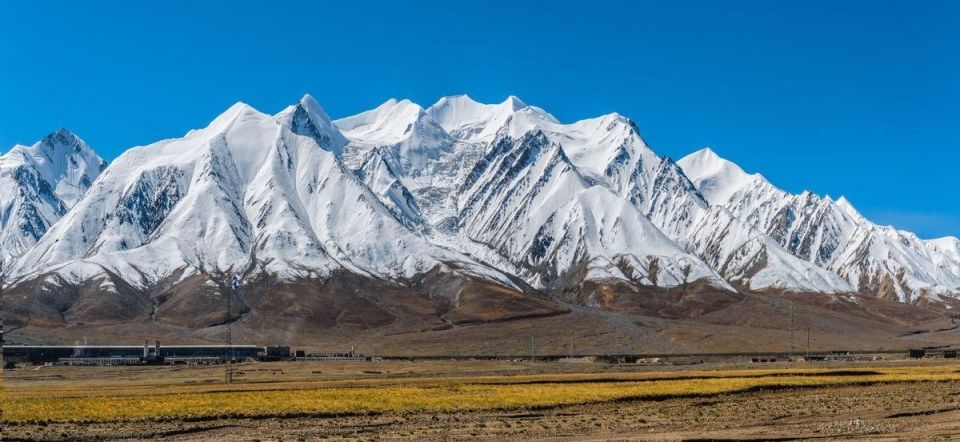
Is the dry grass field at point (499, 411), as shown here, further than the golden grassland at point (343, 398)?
No

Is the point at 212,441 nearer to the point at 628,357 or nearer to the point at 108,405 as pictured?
the point at 108,405

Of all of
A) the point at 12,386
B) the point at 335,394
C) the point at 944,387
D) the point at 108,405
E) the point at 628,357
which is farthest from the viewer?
the point at 628,357

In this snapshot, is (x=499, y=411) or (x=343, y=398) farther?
(x=343, y=398)

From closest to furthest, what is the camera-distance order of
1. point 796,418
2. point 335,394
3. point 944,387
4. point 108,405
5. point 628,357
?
1. point 796,418
2. point 108,405
3. point 335,394
4. point 944,387
5. point 628,357

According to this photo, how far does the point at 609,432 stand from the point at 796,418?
1529 centimetres

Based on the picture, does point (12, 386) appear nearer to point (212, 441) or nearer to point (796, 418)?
point (212, 441)

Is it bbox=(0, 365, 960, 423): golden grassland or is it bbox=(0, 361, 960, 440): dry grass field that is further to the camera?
bbox=(0, 365, 960, 423): golden grassland

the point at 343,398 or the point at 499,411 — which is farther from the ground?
the point at 343,398

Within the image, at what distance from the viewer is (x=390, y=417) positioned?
67.9 meters

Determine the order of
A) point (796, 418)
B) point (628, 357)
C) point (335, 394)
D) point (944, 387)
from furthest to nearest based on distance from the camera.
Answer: point (628, 357) → point (944, 387) → point (335, 394) → point (796, 418)

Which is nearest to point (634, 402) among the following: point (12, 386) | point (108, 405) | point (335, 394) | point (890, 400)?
point (890, 400)

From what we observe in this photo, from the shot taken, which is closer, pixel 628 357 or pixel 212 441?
pixel 212 441

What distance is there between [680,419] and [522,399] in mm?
17304

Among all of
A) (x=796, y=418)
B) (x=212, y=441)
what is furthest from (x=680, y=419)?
(x=212, y=441)
